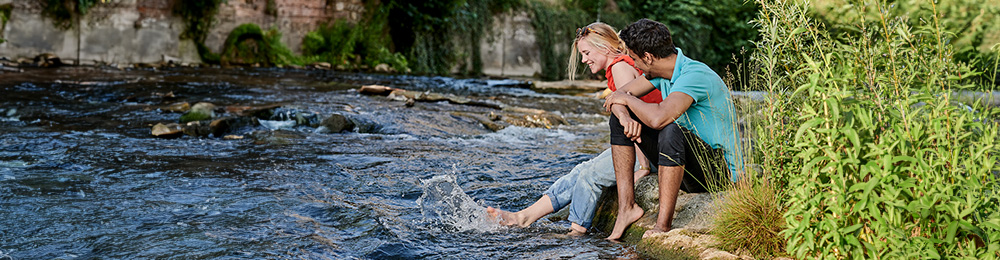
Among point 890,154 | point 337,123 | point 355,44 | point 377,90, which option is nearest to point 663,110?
point 890,154

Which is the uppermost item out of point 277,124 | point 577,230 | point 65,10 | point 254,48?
point 65,10

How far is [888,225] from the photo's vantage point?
2.51m

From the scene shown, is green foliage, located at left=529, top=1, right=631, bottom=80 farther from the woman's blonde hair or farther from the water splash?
the woman's blonde hair

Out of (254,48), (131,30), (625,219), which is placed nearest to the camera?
(625,219)

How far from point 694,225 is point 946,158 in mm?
1386

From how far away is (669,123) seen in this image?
11.7ft

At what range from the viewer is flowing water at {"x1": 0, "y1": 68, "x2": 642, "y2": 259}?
12.5 feet

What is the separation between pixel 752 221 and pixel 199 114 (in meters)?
6.82

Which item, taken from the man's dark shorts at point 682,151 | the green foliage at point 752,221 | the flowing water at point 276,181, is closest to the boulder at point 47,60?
the flowing water at point 276,181

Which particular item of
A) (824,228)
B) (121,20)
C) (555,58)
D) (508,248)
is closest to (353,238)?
(508,248)

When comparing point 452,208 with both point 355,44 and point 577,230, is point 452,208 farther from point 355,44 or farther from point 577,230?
point 355,44

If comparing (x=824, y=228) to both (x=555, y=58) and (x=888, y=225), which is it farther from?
(x=555, y=58)

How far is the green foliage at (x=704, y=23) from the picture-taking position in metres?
23.1

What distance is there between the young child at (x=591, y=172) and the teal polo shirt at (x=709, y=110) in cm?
25
